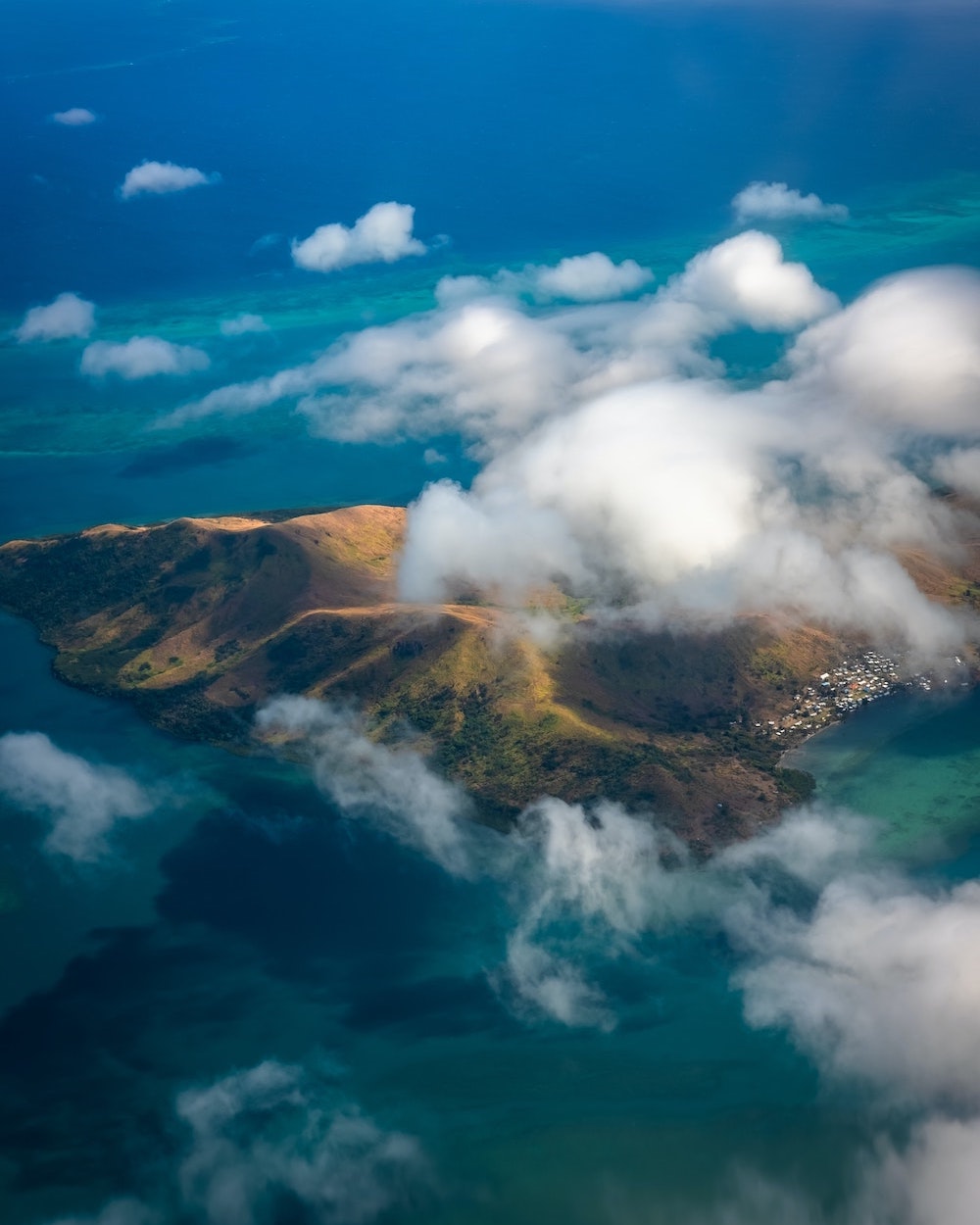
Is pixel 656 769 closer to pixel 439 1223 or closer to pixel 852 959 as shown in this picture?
pixel 852 959

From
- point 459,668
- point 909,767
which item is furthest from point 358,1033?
point 909,767

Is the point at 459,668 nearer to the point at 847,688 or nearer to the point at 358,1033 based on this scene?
the point at 847,688

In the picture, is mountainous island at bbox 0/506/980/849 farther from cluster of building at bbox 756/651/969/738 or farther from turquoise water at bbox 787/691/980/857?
turquoise water at bbox 787/691/980/857

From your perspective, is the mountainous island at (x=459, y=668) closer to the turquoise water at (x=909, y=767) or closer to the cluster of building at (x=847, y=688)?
the cluster of building at (x=847, y=688)

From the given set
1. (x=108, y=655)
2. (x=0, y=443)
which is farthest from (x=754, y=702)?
(x=0, y=443)

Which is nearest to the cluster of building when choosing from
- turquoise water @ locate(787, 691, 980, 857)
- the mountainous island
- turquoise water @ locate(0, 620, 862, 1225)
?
the mountainous island

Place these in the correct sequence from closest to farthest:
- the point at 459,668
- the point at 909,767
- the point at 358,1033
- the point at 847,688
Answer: the point at 358,1033 < the point at 909,767 < the point at 459,668 < the point at 847,688

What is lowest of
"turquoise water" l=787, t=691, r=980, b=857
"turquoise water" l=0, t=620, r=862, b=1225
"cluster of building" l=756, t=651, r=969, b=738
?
"turquoise water" l=0, t=620, r=862, b=1225
